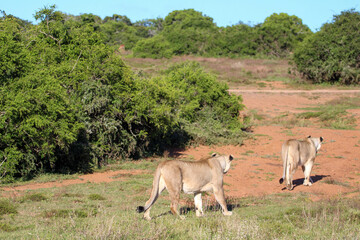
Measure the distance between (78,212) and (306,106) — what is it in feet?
76.6

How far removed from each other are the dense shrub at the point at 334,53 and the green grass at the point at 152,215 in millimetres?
28549

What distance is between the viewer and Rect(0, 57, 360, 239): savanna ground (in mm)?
6504

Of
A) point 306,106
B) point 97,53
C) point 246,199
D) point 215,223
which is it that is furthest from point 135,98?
point 306,106

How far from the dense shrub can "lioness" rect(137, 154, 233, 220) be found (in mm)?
31760

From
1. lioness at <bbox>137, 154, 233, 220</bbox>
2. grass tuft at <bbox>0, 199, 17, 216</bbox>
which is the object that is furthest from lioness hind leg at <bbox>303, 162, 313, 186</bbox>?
grass tuft at <bbox>0, 199, 17, 216</bbox>

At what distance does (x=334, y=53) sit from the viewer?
38000 millimetres

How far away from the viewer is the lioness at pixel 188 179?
781cm

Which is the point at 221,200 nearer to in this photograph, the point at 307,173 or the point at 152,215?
the point at 152,215

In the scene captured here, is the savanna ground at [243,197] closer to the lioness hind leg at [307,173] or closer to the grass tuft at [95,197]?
the grass tuft at [95,197]

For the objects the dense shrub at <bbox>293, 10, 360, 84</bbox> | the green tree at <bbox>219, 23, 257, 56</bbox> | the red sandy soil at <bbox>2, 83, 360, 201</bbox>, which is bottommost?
the red sandy soil at <bbox>2, 83, 360, 201</bbox>

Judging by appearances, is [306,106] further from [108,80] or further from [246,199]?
[246,199]

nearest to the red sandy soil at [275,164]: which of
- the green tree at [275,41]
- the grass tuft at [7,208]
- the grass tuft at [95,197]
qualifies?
the grass tuft at [95,197]

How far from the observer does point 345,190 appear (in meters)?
12.5

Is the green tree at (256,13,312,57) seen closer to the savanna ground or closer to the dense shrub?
the dense shrub
